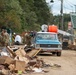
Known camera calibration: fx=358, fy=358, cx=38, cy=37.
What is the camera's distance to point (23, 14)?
57.2m

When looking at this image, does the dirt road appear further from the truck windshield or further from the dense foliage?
the dense foliage

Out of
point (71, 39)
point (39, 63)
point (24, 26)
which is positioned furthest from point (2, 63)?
point (24, 26)

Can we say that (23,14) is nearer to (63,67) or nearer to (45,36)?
(45,36)

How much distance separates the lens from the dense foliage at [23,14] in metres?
38.6

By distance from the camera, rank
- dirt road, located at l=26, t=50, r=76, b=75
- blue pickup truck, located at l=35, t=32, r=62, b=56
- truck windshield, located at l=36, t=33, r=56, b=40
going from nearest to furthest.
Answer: dirt road, located at l=26, t=50, r=76, b=75 → blue pickup truck, located at l=35, t=32, r=62, b=56 → truck windshield, located at l=36, t=33, r=56, b=40

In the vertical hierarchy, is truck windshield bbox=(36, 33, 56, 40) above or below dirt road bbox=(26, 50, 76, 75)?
above

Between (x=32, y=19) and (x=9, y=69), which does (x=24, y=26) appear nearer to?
(x=32, y=19)

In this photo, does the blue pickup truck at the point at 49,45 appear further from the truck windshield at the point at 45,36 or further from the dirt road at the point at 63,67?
the dirt road at the point at 63,67

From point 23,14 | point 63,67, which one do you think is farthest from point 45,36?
point 23,14

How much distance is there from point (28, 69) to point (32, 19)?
4943 centimetres

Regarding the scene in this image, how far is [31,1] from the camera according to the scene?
74.6m

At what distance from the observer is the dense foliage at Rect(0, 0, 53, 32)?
38.6 meters

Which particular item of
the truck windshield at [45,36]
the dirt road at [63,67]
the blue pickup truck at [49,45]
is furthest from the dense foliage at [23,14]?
the dirt road at [63,67]

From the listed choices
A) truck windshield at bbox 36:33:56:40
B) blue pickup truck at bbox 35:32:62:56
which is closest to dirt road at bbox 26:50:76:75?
A: blue pickup truck at bbox 35:32:62:56
